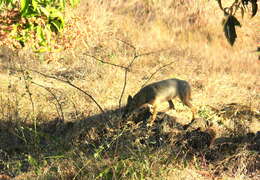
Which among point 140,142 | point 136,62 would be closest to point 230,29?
point 140,142

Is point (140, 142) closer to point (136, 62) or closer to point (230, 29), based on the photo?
point (230, 29)

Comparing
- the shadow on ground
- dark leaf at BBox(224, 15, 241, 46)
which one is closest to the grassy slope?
the shadow on ground

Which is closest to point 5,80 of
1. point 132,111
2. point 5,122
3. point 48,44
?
point 5,122

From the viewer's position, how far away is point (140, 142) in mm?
5641

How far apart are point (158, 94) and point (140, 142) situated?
6.10ft

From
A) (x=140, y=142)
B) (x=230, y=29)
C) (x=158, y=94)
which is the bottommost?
(x=140, y=142)

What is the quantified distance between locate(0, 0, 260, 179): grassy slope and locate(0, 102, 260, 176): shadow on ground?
0.17 meters

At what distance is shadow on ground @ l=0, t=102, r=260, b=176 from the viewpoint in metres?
4.77

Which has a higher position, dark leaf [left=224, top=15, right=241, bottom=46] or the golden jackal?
dark leaf [left=224, top=15, right=241, bottom=46]

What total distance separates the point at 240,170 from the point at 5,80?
5988 millimetres

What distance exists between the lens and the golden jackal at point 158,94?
7.20 meters

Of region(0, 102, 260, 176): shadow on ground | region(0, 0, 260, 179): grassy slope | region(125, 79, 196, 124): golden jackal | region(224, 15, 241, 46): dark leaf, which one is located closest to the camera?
region(224, 15, 241, 46): dark leaf

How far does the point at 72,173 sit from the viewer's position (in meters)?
4.51

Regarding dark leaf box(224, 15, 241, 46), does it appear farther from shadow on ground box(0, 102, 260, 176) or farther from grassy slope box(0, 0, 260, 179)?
grassy slope box(0, 0, 260, 179)
